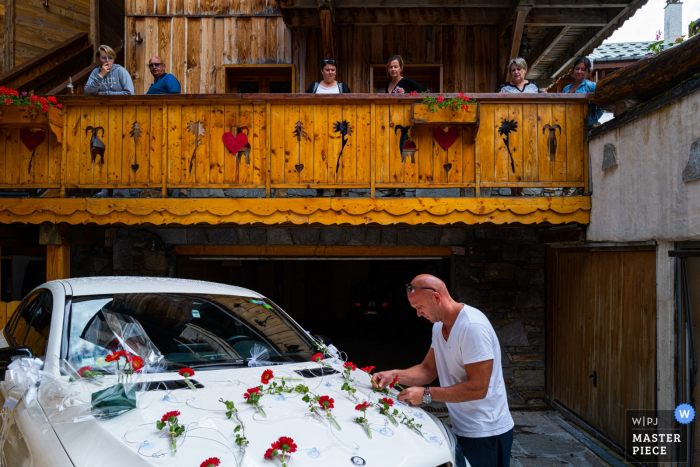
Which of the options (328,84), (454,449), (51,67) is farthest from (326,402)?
(51,67)

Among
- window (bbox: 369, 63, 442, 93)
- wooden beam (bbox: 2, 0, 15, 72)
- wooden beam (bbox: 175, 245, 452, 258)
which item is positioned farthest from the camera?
wooden beam (bbox: 2, 0, 15, 72)

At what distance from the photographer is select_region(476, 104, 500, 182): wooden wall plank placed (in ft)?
18.5

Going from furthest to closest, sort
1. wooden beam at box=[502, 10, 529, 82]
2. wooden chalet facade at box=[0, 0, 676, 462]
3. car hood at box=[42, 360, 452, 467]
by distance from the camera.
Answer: wooden beam at box=[502, 10, 529, 82]
wooden chalet facade at box=[0, 0, 676, 462]
car hood at box=[42, 360, 452, 467]

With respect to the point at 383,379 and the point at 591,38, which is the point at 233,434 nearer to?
the point at 383,379

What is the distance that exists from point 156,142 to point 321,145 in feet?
6.23

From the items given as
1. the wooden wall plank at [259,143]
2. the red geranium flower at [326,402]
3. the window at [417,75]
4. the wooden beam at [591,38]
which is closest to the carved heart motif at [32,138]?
the wooden wall plank at [259,143]

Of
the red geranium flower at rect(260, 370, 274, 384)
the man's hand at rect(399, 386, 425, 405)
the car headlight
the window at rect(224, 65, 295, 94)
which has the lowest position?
the car headlight

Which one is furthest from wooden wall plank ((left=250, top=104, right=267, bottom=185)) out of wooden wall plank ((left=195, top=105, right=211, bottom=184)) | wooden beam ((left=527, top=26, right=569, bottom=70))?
wooden beam ((left=527, top=26, right=569, bottom=70))

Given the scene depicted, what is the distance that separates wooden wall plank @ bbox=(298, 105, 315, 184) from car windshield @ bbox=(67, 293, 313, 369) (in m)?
2.26

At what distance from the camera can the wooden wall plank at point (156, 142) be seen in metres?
5.70

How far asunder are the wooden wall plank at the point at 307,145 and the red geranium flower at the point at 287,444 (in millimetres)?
3909

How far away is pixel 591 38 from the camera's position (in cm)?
793

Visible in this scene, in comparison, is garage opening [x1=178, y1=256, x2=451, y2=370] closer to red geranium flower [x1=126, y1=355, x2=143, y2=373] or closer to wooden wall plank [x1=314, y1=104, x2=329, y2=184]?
wooden wall plank [x1=314, y1=104, x2=329, y2=184]

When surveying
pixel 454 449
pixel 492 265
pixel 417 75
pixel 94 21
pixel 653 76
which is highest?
pixel 94 21
